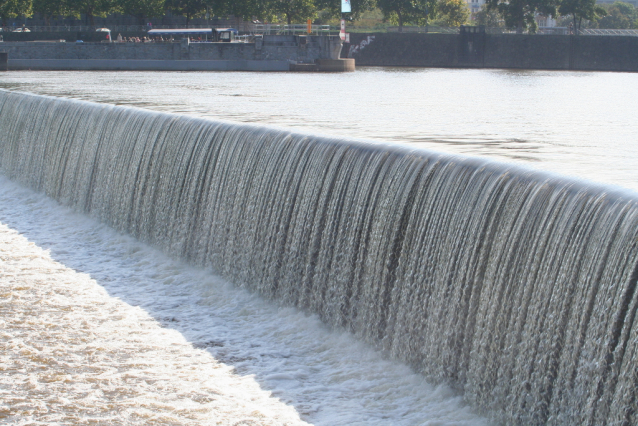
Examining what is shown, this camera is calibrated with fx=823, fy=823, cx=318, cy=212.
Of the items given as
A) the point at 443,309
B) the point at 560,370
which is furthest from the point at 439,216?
the point at 560,370

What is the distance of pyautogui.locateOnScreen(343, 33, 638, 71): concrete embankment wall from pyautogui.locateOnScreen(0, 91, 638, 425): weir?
156ft

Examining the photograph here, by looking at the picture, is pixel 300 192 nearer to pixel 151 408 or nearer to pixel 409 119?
pixel 151 408

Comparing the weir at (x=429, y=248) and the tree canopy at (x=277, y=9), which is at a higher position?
the tree canopy at (x=277, y=9)

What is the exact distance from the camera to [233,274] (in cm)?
910

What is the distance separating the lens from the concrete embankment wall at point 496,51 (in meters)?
53.0

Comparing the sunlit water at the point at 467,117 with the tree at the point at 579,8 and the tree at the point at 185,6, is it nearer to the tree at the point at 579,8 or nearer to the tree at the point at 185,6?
the tree at the point at 185,6

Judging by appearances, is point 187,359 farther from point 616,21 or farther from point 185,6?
point 616,21

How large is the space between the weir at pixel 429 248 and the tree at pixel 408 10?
63.4 metres

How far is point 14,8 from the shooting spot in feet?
186

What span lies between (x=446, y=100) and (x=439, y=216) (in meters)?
14.6

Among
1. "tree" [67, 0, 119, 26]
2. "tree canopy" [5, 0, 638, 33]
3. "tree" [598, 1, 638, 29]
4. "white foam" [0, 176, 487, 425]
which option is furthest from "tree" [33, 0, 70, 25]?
"tree" [598, 1, 638, 29]

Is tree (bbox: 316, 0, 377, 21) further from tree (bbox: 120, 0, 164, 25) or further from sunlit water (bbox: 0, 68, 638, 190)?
sunlit water (bbox: 0, 68, 638, 190)

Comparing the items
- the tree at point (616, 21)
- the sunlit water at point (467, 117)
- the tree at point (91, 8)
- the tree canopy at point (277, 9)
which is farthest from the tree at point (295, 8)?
the tree at point (616, 21)

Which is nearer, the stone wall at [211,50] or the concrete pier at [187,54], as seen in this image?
the concrete pier at [187,54]
